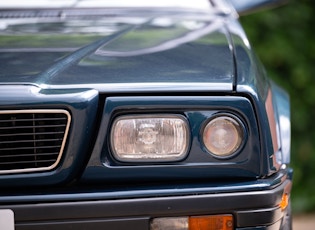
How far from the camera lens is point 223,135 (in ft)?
7.62

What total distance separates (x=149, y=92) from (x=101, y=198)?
351 millimetres

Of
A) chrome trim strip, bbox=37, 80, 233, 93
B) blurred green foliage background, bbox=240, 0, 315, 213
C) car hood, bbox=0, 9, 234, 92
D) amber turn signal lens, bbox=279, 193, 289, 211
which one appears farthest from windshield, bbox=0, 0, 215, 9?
blurred green foliage background, bbox=240, 0, 315, 213

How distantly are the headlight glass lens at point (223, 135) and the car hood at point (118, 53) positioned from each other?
0.34 feet

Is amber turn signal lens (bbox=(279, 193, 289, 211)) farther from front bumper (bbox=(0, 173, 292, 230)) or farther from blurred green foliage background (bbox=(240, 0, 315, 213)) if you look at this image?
blurred green foliage background (bbox=(240, 0, 315, 213))

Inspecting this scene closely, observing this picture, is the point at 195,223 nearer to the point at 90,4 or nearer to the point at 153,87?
the point at 153,87

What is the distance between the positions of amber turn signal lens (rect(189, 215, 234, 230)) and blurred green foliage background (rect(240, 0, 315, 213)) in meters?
3.15

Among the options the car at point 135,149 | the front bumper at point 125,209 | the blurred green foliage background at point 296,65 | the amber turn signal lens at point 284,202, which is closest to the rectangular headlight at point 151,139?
the car at point 135,149

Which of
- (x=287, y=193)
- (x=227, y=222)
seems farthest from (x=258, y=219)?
(x=287, y=193)

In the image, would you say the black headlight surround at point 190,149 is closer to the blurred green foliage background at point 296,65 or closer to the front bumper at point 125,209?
the front bumper at point 125,209

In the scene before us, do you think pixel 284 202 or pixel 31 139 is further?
pixel 284 202

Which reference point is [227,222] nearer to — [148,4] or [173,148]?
[173,148]

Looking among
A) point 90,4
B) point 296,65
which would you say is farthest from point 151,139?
point 296,65

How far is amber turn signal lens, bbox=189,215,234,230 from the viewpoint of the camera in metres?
2.27

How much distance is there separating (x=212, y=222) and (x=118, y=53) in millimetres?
689
